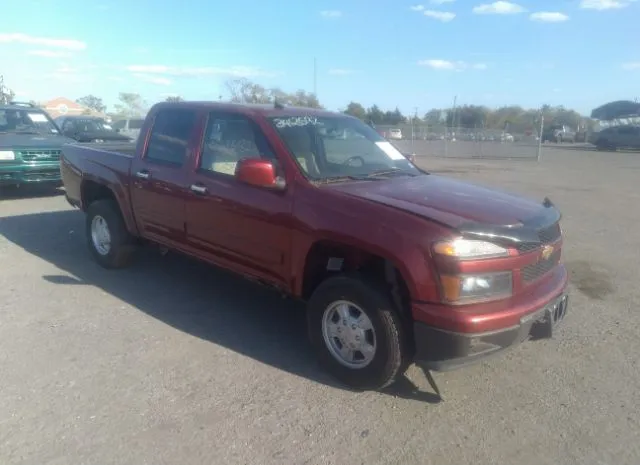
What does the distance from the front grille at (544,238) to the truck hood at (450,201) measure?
82mm

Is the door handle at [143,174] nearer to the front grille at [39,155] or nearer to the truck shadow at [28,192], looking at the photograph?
the front grille at [39,155]

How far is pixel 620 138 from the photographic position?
3712cm

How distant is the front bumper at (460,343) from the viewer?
3.27 m

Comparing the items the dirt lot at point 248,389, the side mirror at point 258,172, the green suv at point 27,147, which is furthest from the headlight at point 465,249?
the green suv at point 27,147

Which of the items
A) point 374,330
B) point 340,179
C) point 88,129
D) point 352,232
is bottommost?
point 374,330

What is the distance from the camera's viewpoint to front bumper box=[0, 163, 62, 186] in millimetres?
10226

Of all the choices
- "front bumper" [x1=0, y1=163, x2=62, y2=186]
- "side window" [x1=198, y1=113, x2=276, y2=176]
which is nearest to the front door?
"side window" [x1=198, y1=113, x2=276, y2=176]

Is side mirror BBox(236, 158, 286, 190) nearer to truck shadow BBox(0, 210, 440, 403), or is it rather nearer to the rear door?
the rear door

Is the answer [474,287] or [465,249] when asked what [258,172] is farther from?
[474,287]

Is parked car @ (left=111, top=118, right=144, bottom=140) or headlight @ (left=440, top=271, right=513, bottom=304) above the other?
parked car @ (left=111, top=118, right=144, bottom=140)

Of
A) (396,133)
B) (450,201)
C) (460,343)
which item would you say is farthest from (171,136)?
(396,133)

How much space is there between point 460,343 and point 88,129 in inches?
616

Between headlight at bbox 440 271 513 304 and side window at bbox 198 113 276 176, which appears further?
side window at bbox 198 113 276 176

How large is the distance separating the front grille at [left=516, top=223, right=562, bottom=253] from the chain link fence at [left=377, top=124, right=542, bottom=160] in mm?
23362
